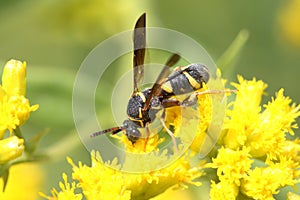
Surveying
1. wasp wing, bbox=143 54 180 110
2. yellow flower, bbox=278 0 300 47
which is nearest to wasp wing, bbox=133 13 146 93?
wasp wing, bbox=143 54 180 110

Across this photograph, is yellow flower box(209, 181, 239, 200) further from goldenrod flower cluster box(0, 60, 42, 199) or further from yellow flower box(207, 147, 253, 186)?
goldenrod flower cluster box(0, 60, 42, 199)

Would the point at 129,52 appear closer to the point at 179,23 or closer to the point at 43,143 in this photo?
the point at 43,143

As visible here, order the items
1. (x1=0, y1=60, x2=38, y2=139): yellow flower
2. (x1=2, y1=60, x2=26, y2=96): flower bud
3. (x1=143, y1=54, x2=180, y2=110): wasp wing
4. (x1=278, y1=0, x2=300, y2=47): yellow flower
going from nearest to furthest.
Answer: (x1=143, y1=54, x2=180, y2=110): wasp wing, (x1=0, y1=60, x2=38, y2=139): yellow flower, (x1=2, y1=60, x2=26, y2=96): flower bud, (x1=278, y1=0, x2=300, y2=47): yellow flower

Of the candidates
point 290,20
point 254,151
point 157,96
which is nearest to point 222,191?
point 254,151

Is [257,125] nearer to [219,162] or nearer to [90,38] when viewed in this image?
[219,162]

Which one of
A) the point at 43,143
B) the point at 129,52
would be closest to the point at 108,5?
the point at 129,52

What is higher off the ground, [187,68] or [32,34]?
[32,34]

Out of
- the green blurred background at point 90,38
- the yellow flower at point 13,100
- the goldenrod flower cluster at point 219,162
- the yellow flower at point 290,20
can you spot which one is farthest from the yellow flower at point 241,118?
the yellow flower at point 290,20
